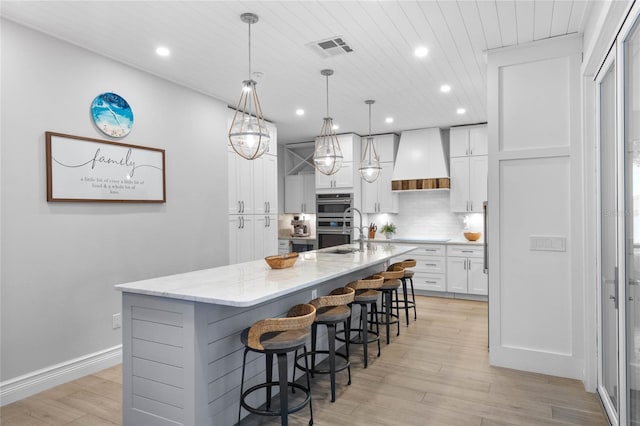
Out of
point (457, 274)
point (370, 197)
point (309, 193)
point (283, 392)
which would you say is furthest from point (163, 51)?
point (457, 274)

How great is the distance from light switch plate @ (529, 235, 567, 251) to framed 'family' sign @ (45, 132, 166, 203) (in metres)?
3.56

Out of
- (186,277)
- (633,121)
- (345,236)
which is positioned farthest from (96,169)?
(345,236)

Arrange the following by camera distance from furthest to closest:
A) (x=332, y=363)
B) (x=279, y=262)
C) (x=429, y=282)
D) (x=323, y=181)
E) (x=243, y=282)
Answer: (x=323, y=181) → (x=429, y=282) → (x=279, y=262) → (x=332, y=363) → (x=243, y=282)

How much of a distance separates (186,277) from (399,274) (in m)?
2.24

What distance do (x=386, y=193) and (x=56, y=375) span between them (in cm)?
542

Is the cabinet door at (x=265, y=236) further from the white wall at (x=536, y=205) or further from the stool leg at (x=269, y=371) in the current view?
the white wall at (x=536, y=205)

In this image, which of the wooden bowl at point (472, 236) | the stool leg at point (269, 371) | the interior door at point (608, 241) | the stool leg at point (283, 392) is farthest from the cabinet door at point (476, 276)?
the stool leg at point (283, 392)

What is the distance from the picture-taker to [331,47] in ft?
11.0

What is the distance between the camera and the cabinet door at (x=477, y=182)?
6.23m

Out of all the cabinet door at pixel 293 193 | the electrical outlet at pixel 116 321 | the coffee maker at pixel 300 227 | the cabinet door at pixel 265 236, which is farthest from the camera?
the coffee maker at pixel 300 227

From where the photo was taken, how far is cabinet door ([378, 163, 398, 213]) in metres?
7.00

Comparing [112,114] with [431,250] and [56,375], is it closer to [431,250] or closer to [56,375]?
A: [56,375]

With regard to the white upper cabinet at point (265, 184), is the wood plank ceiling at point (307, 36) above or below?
above

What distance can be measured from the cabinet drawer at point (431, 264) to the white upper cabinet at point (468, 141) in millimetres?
Answer: 1767
